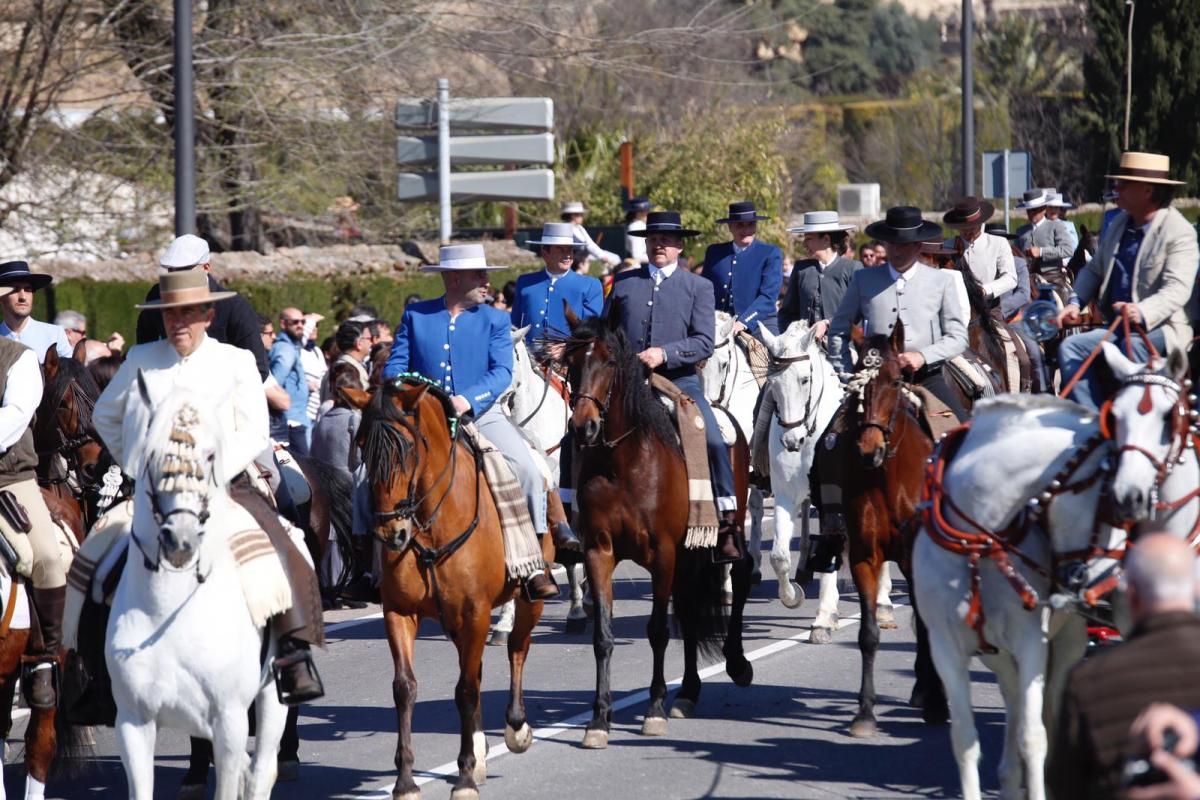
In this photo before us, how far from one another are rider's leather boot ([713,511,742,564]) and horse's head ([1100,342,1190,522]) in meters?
4.18

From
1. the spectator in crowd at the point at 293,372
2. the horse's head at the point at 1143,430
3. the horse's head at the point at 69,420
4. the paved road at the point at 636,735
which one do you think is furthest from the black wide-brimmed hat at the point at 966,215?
the horse's head at the point at 1143,430

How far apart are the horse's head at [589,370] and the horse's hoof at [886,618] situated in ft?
12.8

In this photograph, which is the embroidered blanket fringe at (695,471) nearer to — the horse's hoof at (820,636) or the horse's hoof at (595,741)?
the horse's hoof at (595,741)

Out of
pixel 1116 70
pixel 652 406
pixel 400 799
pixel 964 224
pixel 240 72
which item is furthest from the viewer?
pixel 1116 70

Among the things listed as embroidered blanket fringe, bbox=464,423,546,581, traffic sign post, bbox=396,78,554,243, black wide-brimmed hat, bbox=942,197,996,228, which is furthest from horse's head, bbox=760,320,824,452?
traffic sign post, bbox=396,78,554,243

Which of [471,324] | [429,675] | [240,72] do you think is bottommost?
[429,675]

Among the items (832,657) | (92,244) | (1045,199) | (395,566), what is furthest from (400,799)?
(92,244)

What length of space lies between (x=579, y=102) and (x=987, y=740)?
3215 centimetres

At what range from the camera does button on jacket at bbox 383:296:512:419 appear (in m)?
10.4

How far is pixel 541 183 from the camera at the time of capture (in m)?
22.0

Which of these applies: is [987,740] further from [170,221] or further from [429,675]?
[170,221]

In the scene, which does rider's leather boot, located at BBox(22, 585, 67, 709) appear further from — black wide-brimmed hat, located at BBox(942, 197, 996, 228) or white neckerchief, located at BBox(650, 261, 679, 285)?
black wide-brimmed hat, located at BBox(942, 197, 996, 228)

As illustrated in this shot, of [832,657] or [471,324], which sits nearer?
[471,324]

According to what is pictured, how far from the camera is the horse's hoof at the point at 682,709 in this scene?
36.5 feet
